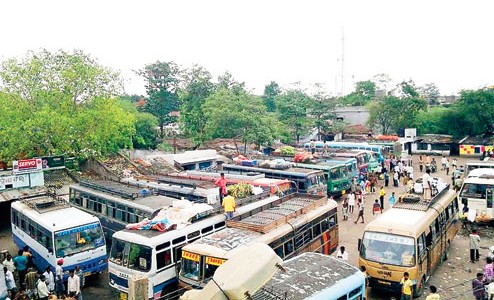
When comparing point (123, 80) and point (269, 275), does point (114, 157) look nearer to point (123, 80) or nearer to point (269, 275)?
point (123, 80)

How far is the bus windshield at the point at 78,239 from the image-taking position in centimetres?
1335

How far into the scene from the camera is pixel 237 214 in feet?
44.6

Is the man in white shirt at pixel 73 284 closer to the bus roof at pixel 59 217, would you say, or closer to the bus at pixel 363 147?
the bus roof at pixel 59 217

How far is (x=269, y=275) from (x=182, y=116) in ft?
121

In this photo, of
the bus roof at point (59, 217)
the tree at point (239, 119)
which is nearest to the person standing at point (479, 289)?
the bus roof at point (59, 217)

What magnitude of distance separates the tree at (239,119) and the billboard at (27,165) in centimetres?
1594

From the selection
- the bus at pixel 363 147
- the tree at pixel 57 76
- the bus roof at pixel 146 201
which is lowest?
the bus roof at pixel 146 201

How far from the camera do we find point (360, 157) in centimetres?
3089

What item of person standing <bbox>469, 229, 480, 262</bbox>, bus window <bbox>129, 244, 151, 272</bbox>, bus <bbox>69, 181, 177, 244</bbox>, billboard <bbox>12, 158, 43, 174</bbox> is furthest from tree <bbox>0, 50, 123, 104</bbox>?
person standing <bbox>469, 229, 480, 262</bbox>

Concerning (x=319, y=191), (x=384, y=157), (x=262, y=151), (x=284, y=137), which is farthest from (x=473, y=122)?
(x=319, y=191)

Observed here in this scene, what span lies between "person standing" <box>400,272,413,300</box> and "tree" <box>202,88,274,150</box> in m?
25.3

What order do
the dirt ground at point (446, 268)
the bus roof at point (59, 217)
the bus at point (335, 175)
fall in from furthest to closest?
1. the bus at point (335, 175)
2. the bus roof at point (59, 217)
3. the dirt ground at point (446, 268)

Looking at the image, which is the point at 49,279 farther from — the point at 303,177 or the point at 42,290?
the point at 303,177

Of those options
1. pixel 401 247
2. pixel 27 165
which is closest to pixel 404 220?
pixel 401 247
